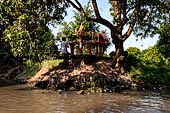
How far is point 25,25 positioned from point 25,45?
1.19 m

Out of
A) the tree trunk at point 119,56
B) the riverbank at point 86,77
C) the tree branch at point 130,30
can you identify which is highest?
the tree branch at point 130,30

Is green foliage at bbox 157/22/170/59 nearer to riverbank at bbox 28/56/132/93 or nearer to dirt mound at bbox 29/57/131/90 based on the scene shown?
riverbank at bbox 28/56/132/93

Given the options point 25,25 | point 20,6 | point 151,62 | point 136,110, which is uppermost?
point 20,6

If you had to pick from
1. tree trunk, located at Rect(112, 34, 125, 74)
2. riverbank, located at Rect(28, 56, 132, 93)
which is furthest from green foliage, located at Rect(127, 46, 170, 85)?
riverbank, located at Rect(28, 56, 132, 93)

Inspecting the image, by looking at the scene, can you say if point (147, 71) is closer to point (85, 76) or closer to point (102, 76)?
point (102, 76)

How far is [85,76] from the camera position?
1476cm

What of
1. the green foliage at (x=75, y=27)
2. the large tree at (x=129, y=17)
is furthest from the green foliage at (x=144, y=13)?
the green foliage at (x=75, y=27)

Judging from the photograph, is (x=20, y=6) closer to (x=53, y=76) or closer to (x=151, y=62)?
(x=53, y=76)

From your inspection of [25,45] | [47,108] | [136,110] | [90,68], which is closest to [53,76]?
[90,68]

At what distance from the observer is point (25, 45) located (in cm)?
1171

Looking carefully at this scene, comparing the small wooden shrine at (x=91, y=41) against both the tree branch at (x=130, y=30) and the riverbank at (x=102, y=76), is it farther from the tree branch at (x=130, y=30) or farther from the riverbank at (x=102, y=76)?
the tree branch at (x=130, y=30)

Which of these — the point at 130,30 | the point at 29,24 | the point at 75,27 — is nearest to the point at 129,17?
the point at 130,30

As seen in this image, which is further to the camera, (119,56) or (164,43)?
(164,43)

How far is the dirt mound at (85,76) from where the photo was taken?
14336mm
